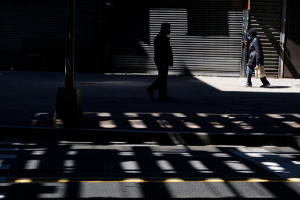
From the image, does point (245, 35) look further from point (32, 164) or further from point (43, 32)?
point (32, 164)

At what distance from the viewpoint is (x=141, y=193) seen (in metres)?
5.33

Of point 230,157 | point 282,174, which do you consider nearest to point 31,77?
point 230,157

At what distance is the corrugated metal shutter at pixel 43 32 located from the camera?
2104 centimetres

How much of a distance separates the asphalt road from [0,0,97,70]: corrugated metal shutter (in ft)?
42.6

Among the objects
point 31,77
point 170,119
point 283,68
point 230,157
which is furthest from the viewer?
point 283,68

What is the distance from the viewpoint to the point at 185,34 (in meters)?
20.8

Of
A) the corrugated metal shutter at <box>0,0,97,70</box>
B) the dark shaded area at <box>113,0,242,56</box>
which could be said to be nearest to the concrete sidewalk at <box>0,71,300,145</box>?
the dark shaded area at <box>113,0,242,56</box>

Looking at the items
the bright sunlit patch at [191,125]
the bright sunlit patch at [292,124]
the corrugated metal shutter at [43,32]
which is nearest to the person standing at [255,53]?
the bright sunlit patch at [292,124]

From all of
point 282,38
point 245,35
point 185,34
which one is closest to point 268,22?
point 282,38

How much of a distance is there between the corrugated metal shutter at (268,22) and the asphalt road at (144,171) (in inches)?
488

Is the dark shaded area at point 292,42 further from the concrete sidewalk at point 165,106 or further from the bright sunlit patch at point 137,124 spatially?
the bright sunlit patch at point 137,124

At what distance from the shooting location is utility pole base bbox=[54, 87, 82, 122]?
31.0ft

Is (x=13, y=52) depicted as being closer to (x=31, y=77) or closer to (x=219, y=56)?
(x=31, y=77)

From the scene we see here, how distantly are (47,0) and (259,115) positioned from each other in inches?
503
